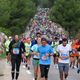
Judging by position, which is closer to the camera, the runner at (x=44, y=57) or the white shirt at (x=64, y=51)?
the runner at (x=44, y=57)

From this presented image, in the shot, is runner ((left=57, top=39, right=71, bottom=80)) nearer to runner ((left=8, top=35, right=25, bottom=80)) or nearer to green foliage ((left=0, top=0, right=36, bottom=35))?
runner ((left=8, top=35, right=25, bottom=80))

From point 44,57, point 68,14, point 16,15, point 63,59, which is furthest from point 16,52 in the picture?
point 68,14

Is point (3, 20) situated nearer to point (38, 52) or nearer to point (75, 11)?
point (75, 11)

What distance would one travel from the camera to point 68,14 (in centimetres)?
8594

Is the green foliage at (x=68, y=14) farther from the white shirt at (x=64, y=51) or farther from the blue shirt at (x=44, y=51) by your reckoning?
the blue shirt at (x=44, y=51)

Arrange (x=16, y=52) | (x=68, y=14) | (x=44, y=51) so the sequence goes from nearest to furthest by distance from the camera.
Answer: (x=44, y=51), (x=16, y=52), (x=68, y=14)

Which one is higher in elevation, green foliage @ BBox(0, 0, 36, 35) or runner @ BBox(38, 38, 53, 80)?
green foliage @ BBox(0, 0, 36, 35)

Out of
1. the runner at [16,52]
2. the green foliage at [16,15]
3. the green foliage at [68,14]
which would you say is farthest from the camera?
the green foliage at [68,14]

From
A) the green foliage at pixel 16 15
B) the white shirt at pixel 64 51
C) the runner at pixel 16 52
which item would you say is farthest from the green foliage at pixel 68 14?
the white shirt at pixel 64 51

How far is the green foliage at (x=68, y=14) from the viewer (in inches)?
3305

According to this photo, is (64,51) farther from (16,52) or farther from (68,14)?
(68,14)

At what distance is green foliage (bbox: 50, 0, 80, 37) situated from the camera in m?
83.9

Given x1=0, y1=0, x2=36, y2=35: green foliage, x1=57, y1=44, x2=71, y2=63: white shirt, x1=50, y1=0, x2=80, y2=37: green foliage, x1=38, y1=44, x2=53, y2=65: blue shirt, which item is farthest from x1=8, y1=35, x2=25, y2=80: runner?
x1=50, y1=0, x2=80, y2=37: green foliage

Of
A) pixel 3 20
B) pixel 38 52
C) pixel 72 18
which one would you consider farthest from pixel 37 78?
pixel 72 18
